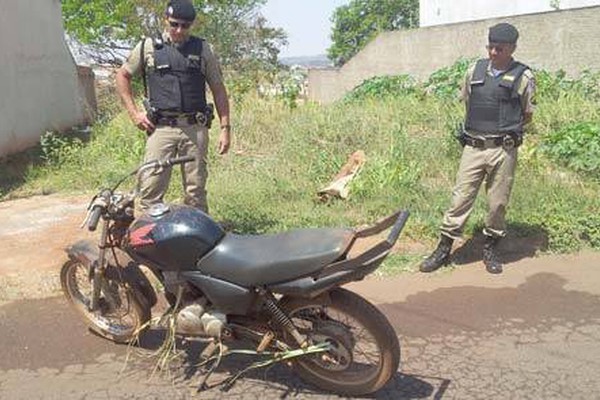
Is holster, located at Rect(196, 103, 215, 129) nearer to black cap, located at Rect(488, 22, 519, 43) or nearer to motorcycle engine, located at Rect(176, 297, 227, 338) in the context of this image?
motorcycle engine, located at Rect(176, 297, 227, 338)

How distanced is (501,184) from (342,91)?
16.3 metres

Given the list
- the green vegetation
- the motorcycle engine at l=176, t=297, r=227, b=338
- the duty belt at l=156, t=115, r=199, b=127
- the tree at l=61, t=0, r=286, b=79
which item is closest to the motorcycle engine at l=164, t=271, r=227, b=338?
the motorcycle engine at l=176, t=297, r=227, b=338

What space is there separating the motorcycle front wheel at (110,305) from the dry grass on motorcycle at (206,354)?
69mm

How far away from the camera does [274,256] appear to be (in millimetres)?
2697

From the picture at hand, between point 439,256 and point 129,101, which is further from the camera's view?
point 439,256

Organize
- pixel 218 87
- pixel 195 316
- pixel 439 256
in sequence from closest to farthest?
pixel 195 316
pixel 218 87
pixel 439 256

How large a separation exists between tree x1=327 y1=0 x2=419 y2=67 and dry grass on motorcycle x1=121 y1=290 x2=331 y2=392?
48409 mm

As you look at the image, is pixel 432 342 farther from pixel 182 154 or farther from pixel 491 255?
pixel 182 154

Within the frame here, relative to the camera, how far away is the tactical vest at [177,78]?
4152 millimetres

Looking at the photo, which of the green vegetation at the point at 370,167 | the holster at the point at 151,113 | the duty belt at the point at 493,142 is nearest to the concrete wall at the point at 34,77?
the green vegetation at the point at 370,167

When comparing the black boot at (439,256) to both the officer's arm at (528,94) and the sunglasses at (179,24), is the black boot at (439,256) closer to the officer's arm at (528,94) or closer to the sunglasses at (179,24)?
the officer's arm at (528,94)

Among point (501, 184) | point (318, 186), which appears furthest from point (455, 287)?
point (318, 186)

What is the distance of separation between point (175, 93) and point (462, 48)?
42.8 feet

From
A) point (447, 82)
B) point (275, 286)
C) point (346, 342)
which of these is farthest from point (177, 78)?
point (447, 82)
